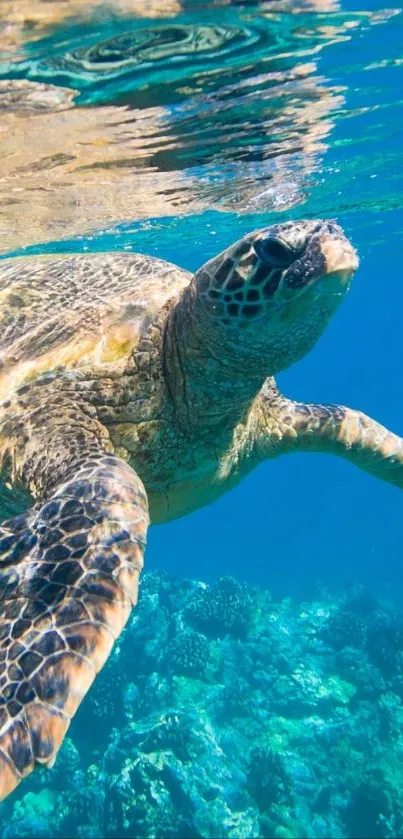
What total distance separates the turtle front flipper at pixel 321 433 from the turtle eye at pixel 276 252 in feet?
6.44

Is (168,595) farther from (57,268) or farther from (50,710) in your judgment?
(50,710)

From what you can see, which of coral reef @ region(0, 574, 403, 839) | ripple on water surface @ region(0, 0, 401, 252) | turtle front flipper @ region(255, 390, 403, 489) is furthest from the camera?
coral reef @ region(0, 574, 403, 839)

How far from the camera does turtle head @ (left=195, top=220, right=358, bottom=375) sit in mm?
3000

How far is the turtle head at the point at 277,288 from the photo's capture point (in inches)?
118

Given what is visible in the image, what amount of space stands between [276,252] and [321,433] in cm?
255

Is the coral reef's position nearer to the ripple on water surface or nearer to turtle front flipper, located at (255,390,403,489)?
turtle front flipper, located at (255,390,403,489)

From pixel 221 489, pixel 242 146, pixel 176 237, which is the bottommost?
pixel 176 237

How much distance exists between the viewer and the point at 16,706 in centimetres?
218

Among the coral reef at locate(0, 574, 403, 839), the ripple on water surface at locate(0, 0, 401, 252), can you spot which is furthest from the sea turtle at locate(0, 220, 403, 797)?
the coral reef at locate(0, 574, 403, 839)

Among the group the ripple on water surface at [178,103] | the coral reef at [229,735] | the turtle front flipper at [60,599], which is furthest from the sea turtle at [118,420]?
the coral reef at [229,735]

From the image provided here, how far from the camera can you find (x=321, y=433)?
5.38 meters

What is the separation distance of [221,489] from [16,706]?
2.95 m

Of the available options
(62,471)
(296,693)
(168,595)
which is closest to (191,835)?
(296,693)

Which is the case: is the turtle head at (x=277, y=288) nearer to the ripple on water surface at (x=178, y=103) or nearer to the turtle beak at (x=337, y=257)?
the turtle beak at (x=337, y=257)
